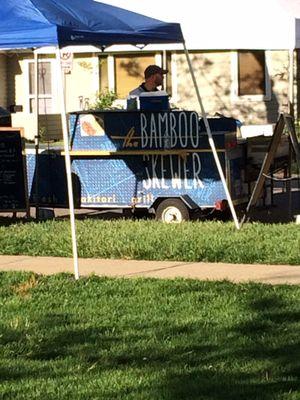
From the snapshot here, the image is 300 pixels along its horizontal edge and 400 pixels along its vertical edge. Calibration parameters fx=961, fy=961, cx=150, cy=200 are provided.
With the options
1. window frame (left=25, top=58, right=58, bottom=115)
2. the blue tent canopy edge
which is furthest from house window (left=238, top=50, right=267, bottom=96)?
the blue tent canopy edge

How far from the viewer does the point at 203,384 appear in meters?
5.32

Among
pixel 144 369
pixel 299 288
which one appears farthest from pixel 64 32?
pixel 144 369

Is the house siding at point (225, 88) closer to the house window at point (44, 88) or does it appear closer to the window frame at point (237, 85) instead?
the window frame at point (237, 85)

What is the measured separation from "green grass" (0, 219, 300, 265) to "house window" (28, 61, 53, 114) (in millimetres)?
16858

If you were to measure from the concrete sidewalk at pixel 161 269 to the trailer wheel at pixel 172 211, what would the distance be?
213 centimetres

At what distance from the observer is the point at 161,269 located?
→ 8.87 metres

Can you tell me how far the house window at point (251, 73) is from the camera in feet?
80.7

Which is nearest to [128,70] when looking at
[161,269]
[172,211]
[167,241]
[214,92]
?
[214,92]

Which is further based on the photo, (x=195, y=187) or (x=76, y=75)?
(x=76, y=75)

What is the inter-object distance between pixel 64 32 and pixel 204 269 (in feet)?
8.13

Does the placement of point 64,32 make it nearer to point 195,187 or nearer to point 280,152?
point 195,187

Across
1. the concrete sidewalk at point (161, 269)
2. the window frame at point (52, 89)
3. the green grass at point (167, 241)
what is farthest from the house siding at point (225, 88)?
the concrete sidewalk at point (161, 269)

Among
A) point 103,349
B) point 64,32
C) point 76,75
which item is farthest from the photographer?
point 76,75

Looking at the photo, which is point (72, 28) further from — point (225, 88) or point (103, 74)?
point (103, 74)
